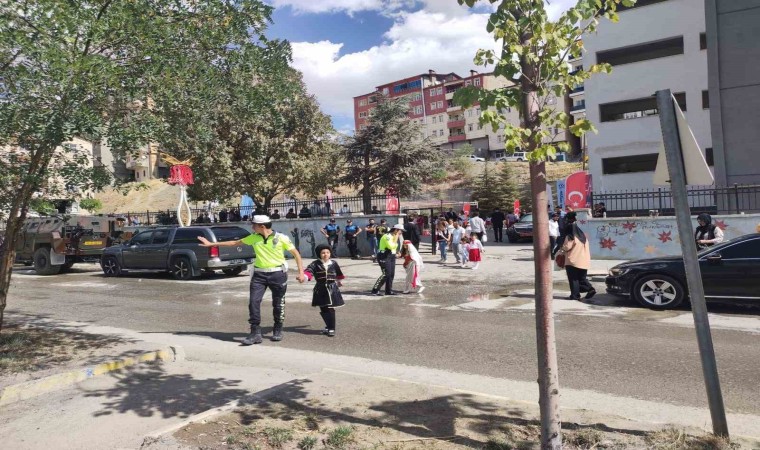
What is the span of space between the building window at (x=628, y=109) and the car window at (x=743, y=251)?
21.4 metres

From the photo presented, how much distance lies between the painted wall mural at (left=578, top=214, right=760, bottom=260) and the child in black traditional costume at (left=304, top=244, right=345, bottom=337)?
40.8ft

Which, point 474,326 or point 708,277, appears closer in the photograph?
point 474,326

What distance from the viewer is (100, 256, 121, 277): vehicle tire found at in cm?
1819

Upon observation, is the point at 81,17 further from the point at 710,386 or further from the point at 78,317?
the point at 710,386

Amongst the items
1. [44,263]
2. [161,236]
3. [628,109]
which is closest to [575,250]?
[161,236]

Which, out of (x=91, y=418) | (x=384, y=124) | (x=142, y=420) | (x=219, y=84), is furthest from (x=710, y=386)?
(x=384, y=124)

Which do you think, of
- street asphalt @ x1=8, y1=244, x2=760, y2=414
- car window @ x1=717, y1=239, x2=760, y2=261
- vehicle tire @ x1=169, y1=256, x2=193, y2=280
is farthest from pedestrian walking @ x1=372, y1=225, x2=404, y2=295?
vehicle tire @ x1=169, y1=256, x2=193, y2=280

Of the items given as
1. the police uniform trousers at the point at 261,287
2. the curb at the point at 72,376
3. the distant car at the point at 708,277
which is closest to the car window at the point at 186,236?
the police uniform trousers at the point at 261,287

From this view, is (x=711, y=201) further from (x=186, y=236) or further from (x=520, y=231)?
(x=186, y=236)

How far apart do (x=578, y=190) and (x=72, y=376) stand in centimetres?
1688

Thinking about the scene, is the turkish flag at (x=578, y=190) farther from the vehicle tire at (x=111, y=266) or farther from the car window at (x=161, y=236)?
the vehicle tire at (x=111, y=266)

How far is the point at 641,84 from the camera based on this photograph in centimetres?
2827

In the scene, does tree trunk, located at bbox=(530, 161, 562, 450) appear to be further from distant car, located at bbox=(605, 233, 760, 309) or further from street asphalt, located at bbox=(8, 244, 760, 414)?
distant car, located at bbox=(605, 233, 760, 309)

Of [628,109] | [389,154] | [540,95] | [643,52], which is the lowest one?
[540,95]
